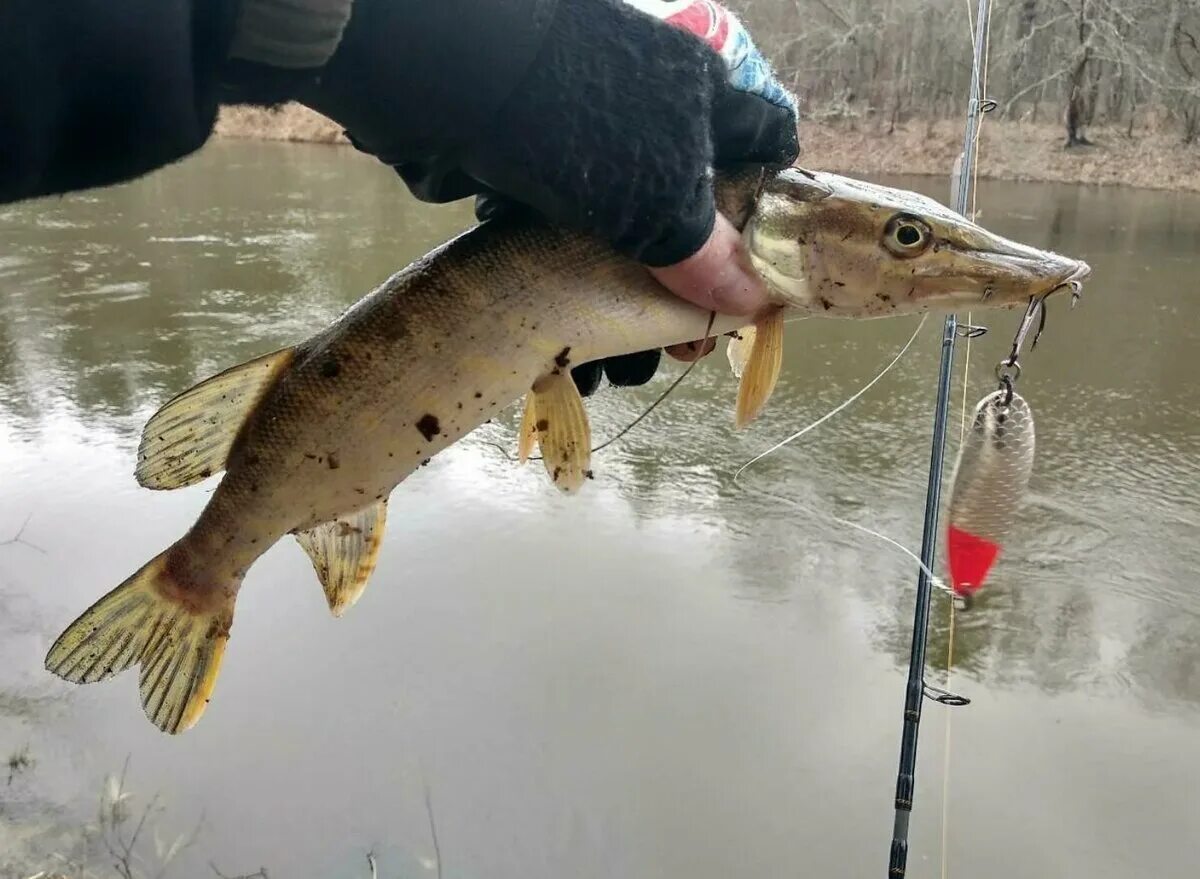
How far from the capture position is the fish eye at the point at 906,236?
151 centimetres

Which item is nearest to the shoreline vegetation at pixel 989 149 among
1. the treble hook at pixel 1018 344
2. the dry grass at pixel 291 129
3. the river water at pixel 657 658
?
the dry grass at pixel 291 129

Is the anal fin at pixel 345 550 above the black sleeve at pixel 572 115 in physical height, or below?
below

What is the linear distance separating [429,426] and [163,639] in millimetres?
620

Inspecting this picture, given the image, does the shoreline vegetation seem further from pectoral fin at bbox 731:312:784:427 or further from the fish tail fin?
the fish tail fin

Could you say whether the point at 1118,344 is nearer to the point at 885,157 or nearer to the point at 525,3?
the point at 525,3

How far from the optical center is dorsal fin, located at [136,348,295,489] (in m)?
1.62

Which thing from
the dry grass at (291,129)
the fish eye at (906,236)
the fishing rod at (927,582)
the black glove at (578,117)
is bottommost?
the fishing rod at (927,582)

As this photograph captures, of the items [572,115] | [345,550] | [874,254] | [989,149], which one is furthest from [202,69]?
[989,149]

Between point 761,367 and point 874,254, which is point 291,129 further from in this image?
point 874,254

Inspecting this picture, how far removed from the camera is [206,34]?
3.82ft

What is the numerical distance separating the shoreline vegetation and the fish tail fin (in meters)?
15.6

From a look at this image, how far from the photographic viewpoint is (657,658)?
3711mm

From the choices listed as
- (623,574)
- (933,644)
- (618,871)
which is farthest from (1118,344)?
(618,871)

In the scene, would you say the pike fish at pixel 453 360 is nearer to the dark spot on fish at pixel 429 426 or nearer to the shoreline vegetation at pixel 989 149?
the dark spot on fish at pixel 429 426
